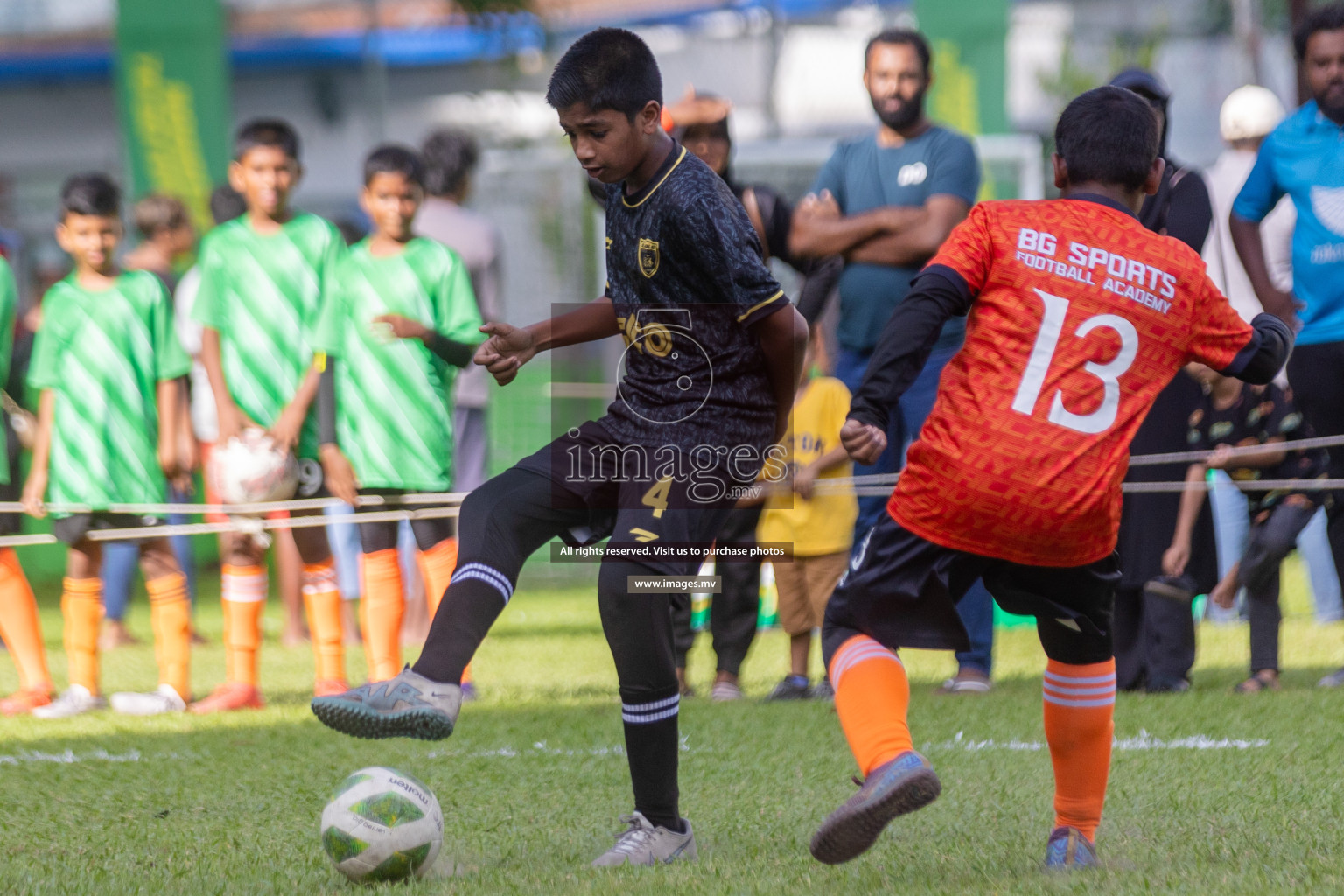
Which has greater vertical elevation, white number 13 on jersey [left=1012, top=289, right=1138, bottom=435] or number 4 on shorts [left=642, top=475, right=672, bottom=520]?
white number 13 on jersey [left=1012, top=289, right=1138, bottom=435]

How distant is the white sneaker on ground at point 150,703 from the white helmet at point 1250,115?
5.90 m

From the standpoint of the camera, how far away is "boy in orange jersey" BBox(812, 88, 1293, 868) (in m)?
3.36

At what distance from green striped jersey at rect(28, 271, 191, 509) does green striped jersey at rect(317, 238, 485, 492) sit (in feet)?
2.61

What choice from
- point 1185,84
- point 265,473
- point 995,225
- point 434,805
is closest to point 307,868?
point 434,805

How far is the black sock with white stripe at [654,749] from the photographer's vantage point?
378 centimetres

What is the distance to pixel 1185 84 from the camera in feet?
55.5

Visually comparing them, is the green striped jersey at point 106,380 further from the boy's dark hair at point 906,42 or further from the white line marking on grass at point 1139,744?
the white line marking on grass at point 1139,744

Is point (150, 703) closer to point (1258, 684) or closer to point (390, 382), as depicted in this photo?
point (390, 382)

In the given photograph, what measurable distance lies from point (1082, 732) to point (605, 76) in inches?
73.4

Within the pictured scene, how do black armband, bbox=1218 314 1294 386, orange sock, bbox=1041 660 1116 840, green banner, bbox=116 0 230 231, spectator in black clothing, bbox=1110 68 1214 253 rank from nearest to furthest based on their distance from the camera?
black armband, bbox=1218 314 1294 386
orange sock, bbox=1041 660 1116 840
spectator in black clothing, bbox=1110 68 1214 253
green banner, bbox=116 0 230 231

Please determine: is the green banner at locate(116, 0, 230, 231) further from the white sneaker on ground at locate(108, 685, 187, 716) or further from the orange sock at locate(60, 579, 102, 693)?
the white sneaker on ground at locate(108, 685, 187, 716)

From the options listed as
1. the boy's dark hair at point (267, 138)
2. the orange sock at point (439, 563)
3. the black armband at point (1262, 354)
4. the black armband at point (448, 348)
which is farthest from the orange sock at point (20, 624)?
the black armband at point (1262, 354)

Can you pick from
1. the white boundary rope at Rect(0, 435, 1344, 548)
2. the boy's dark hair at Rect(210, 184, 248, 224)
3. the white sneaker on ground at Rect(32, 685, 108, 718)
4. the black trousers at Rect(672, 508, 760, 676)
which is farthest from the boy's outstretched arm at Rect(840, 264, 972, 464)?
the boy's dark hair at Rect(210, 184, 248, 224)

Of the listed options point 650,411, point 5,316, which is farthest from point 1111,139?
point 5,316
